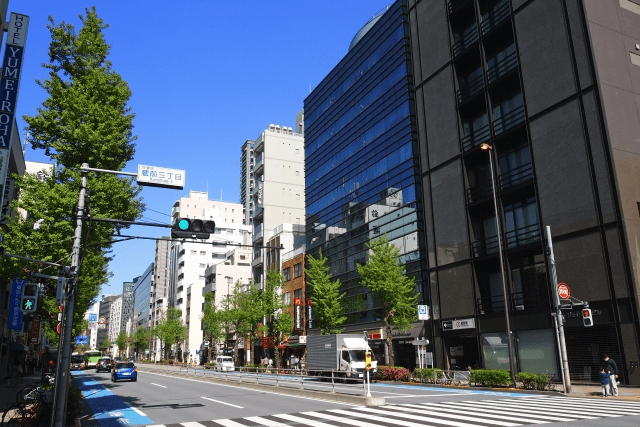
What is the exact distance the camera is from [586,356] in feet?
88.6

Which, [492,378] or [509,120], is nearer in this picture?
[492,378]

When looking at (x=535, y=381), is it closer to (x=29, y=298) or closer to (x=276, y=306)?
(x=29, y=298)

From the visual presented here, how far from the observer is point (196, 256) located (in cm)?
12425

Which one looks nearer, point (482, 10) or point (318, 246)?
point (482, 10)

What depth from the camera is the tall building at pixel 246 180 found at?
158738 millimetres

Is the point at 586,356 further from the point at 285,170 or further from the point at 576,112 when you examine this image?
the point at 285,170

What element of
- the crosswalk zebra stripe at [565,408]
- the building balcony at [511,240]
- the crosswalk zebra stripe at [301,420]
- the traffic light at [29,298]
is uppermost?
the building balcony at [511,240]

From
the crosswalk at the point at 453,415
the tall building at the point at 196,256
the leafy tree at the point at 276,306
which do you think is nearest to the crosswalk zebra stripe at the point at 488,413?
the crosswalk at the point at 453,415

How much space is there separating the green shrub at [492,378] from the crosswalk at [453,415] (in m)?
7.30

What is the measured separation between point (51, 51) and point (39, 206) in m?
7.27

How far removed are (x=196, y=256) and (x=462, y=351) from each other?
97694mm

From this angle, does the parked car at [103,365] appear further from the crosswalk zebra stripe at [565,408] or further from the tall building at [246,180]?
the tall building at [246,180]

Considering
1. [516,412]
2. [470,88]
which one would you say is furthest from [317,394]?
[470,88]

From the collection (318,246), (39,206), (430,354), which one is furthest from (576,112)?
(318,246)
